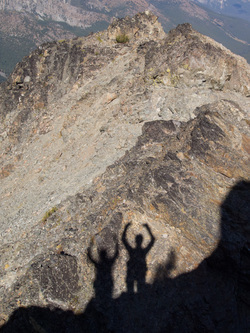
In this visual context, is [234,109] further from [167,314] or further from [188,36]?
[167,314]

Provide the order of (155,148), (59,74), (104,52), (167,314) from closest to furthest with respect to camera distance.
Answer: (167,314), (155,148), (104,52), (59,74)

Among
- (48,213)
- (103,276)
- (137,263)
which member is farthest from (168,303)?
(48,213)

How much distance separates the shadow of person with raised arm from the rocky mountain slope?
4cm

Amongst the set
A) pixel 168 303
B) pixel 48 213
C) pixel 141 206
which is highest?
pixel 141 206

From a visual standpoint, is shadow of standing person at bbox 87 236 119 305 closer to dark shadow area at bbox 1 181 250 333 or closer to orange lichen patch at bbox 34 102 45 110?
dark shadow area at bbox 1 181 250 333

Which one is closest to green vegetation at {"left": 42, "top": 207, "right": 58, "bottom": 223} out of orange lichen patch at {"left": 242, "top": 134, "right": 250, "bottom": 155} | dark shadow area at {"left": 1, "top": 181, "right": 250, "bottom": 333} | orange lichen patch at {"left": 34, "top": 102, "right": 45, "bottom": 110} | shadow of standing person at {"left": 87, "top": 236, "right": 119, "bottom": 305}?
shadow of standing person at {"left": 87, "top": 236, "right": 119, "bottom": 305}

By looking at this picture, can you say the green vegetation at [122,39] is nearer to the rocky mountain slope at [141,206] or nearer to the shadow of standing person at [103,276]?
the rocky mountain slope at [141,206]

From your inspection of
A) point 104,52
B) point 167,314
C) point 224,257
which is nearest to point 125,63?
point 104,52

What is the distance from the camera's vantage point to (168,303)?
8.75m

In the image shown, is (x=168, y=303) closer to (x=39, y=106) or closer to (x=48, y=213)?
(x=48, y=213)

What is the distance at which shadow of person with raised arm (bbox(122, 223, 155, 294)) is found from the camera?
30.0ft

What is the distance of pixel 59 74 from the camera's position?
24.6 metres

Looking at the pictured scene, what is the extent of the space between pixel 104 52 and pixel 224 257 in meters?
20.4

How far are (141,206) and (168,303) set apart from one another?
373cm
